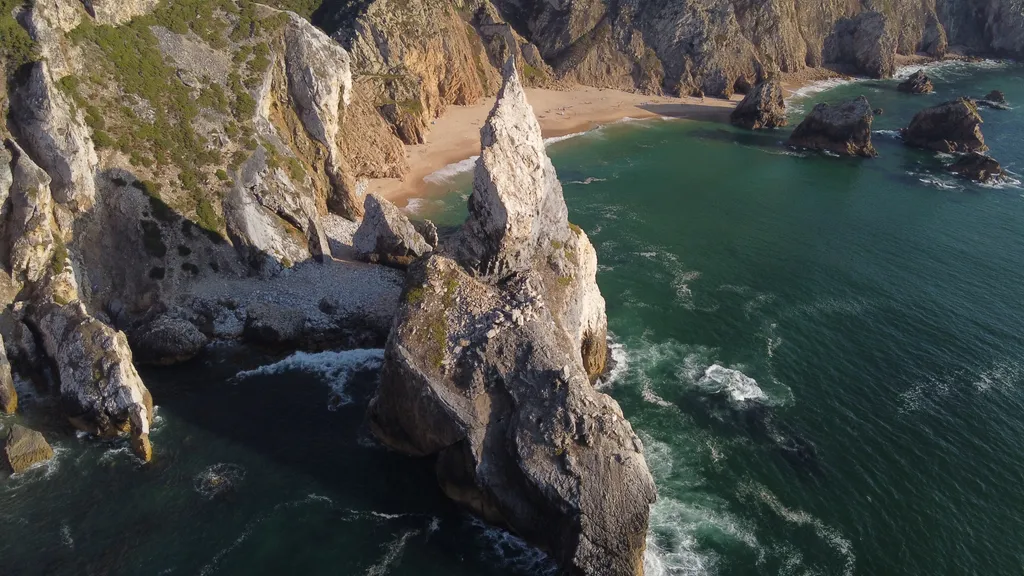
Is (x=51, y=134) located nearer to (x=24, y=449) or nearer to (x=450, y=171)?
(x=24, y=449)

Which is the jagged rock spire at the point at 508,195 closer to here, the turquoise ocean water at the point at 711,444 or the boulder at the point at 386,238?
the turquoise ocean water at the point at 711,444

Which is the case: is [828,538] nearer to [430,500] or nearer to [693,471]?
[693,471]

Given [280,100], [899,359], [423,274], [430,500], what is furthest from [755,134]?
[430,500]

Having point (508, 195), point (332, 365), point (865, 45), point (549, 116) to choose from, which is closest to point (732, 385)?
point (508, 195)

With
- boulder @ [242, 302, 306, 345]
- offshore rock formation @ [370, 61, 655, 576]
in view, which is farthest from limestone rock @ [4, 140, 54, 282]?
offshore rock formation @ [370, 61, 655, 576]

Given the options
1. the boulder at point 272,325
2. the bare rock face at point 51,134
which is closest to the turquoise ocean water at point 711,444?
the boulder at point 272,325

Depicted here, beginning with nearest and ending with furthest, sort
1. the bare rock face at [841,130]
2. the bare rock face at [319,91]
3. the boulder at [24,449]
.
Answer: the boulder at [24,449], the bare rock face at [319,91], the bare rock face at [841,130]

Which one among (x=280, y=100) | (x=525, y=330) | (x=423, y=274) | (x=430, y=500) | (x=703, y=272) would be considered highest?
(x=280, y=100)
